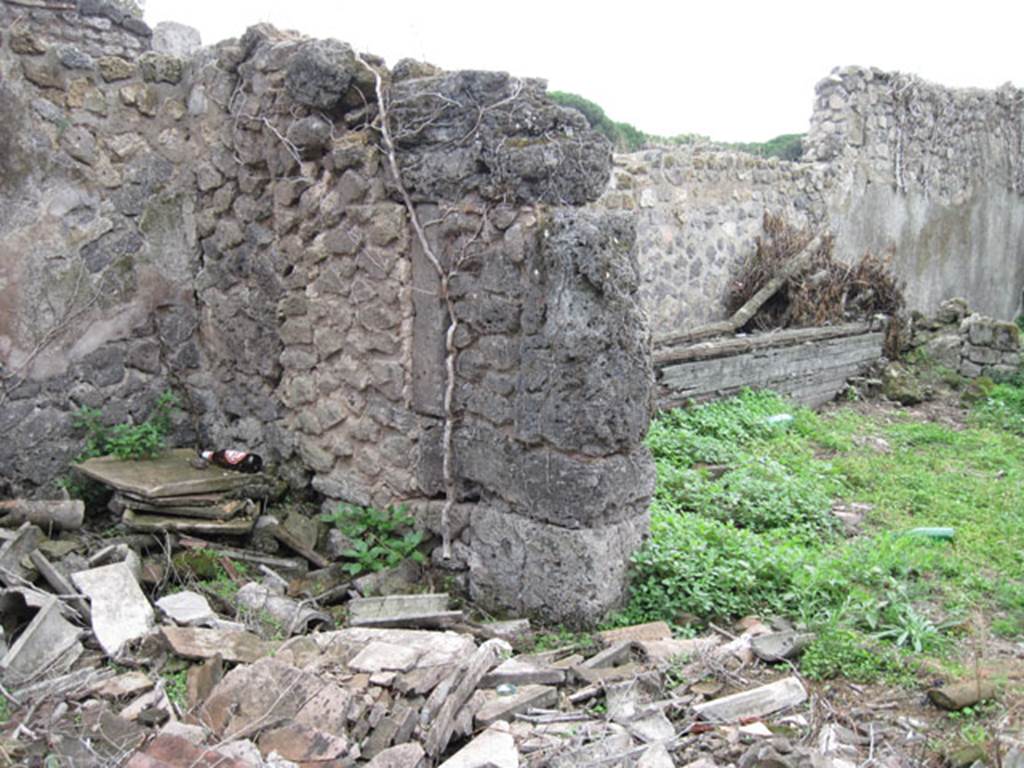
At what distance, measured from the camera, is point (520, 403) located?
4008mm

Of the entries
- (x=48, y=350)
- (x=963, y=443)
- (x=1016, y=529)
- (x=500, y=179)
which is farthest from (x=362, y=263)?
(x=963, y=443)

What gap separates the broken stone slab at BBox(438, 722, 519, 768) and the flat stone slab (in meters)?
2.34

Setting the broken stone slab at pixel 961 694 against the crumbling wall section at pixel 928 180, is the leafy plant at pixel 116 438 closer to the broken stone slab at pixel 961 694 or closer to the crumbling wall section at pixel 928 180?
the broken stone slab at pixel 961 694

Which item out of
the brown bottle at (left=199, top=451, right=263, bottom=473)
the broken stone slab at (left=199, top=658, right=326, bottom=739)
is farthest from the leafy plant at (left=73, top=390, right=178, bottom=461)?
the broken stone slab at (left=199, top=658, right=326, bottom=739)

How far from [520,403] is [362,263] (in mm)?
1122

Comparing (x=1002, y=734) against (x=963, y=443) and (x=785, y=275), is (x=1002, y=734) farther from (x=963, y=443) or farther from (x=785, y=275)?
(x=785, y=275)

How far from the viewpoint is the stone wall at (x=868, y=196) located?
943 cm

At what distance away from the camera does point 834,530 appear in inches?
Answer: 217

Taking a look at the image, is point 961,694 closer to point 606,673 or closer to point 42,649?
point 606,673

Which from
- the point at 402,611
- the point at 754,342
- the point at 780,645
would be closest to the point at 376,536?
the point at 402,611

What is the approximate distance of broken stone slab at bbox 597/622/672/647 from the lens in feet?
12.4

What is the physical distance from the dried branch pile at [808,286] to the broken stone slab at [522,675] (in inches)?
286

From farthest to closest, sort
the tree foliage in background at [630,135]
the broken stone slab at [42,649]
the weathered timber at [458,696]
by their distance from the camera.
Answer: the tree foliage in background at [630,135], the broken stone slab at [42,649], the weathered timber at [458,696]

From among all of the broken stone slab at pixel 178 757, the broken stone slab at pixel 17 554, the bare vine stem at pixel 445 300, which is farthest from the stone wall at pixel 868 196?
the broken stone slab at pixel 178 757
